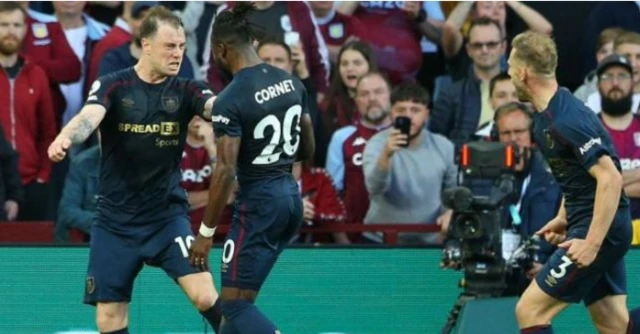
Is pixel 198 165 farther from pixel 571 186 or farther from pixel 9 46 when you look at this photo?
pixel 571 186

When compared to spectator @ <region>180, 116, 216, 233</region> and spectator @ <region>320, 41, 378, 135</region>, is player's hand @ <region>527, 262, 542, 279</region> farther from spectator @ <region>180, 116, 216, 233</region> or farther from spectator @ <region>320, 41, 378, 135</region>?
spectator @ <region>320, 41, 378, 135</region>

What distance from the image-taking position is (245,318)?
952 cm

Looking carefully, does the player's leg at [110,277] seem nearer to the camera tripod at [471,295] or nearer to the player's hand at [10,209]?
the camera tripod at [471,295]

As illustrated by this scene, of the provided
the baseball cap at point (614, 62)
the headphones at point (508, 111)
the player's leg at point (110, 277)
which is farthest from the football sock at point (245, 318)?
the baseball cap at point (614, 62)

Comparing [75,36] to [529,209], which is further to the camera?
[75,36]

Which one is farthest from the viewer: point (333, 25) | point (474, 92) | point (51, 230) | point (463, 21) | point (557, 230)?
point (333, 25)

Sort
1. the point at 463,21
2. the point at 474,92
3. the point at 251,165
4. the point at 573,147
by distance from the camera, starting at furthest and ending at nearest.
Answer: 1. the point at 463,21
2. the point at 474,92
3. the point at 251,165
4. the point at 573,147

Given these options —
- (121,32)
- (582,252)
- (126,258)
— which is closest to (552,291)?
(582,252)

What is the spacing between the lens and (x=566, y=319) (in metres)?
11.1

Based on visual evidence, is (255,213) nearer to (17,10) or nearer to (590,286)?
(590,286)

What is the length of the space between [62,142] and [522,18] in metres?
5.84

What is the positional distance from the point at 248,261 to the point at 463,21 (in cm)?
513

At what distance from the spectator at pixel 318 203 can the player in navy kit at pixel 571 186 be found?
9.51ft

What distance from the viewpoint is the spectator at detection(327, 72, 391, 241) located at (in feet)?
41.9
